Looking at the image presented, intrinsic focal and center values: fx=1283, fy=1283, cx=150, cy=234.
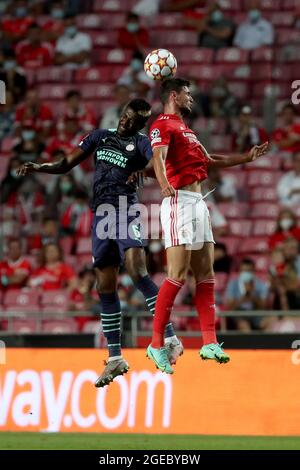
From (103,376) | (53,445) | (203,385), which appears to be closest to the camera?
(103,376)

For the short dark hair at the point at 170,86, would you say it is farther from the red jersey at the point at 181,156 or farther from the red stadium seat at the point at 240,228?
the red stadium seat at the point at 240,228

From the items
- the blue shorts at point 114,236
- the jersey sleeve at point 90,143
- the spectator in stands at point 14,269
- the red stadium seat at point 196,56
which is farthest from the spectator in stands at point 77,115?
the blue shorts at point 114,236

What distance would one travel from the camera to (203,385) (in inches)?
610

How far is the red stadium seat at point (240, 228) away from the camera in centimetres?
1958

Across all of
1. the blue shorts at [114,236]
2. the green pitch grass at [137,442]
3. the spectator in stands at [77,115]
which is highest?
the spectator in stands at [77,115]

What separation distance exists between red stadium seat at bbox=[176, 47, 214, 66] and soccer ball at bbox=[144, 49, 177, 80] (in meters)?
10.2

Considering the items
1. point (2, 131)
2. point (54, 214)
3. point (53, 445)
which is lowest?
point (53, 445)

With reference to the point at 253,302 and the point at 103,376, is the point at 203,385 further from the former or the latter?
the point at 103,376

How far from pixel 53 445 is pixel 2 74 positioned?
993 cm

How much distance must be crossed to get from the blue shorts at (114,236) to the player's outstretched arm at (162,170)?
0.85 metres

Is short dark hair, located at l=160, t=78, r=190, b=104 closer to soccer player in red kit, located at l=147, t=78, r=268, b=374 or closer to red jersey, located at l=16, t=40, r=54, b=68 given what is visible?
soccer player in red kit, located at l=147, t=78, r=268, b=374

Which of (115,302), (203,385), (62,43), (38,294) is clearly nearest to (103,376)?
(115,302)

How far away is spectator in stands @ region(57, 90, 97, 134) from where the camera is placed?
21156 mm

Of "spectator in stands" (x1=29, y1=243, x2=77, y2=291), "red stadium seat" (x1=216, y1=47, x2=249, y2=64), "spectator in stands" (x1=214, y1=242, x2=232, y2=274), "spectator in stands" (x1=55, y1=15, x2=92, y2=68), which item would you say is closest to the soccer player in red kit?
"spectator in stands" (x1=214, y1=242, x2=232, y2=274)
